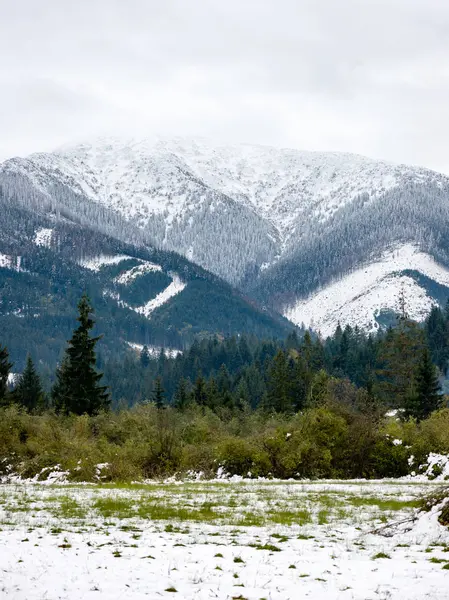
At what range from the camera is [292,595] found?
1117 cm

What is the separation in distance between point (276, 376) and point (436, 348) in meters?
71.9

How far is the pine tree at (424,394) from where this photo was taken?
84000 millimetres

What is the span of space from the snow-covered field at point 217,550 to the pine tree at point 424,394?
63.5m

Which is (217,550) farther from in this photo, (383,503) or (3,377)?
(3,377)

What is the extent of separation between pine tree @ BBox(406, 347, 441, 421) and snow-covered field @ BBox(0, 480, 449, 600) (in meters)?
63.5

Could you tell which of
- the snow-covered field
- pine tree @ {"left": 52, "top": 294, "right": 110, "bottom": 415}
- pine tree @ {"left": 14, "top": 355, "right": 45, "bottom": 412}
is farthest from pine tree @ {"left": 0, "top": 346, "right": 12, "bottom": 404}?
the snow-covered field

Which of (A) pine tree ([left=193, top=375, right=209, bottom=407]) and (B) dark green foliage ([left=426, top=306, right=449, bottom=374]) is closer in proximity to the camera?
(A) pine tree ([left=193, top=375, right=209, bottom=407])

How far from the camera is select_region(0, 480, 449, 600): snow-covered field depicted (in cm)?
1139

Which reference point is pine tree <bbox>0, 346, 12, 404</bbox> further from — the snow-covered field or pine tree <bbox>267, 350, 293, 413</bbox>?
the snow-covered field

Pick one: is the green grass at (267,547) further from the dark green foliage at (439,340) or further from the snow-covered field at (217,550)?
the dark green foliage at (439,340)

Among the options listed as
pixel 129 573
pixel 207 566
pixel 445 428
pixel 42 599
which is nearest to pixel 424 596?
pixel 207 566

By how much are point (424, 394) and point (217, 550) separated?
75717mm

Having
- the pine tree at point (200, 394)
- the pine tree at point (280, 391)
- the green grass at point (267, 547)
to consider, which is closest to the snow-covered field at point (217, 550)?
the green grass at point (267, 547)

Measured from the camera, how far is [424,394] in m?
85.6
